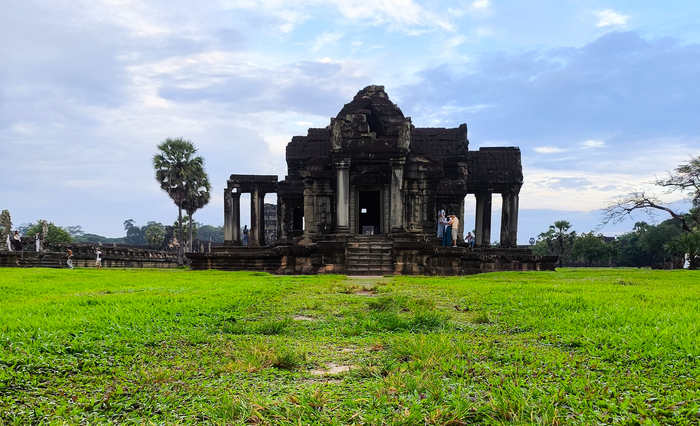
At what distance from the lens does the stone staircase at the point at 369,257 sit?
1608 cm

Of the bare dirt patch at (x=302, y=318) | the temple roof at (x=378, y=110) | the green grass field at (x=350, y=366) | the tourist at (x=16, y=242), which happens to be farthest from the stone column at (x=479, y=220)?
the tourist at (x=16, y=242)

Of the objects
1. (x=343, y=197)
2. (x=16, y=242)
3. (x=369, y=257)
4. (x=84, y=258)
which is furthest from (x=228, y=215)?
(x=369, y=257)

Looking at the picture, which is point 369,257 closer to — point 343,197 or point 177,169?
point 343,197

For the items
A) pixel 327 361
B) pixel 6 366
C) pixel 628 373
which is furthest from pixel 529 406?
pixel 6 366

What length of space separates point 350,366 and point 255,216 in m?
25.7

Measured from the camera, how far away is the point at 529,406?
2422mm

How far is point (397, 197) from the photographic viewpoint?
58.7ft

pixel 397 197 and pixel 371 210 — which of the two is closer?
pixel 397 197

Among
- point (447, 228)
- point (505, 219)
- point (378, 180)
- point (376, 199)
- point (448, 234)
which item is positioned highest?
point (378, 180)

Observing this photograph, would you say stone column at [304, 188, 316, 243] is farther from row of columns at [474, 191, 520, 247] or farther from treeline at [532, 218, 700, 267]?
treeline at [532, 218, 700, 267]

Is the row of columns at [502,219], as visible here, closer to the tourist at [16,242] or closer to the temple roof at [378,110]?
the temple roof at [378,110]

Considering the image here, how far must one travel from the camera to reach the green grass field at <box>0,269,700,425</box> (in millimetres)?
2455

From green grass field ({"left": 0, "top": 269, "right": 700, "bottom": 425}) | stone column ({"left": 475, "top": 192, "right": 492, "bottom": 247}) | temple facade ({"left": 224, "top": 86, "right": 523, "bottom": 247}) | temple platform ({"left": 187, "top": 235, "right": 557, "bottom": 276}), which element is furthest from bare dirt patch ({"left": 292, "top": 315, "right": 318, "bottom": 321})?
stone column ({"left": 475, "top": 192, "right": 492, "bottom": 247})

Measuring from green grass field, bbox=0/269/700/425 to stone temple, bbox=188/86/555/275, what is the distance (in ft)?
36.4
